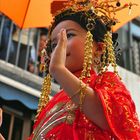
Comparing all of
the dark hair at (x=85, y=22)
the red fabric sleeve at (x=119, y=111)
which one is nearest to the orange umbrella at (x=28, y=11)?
the dark hair at (x=85, y=22)

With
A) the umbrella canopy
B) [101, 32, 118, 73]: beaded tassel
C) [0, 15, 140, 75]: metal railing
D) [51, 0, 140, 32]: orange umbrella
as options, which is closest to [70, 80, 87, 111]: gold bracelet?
[101, 32, 118, 73]: beaded tassel

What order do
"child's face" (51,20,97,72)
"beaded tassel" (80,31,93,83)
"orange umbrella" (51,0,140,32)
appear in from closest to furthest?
1. "beaded tassel" (80,31,93,83)
2. "child's face" (51,20,97,72)
3. "orange umbrella" (51,0,140,32)

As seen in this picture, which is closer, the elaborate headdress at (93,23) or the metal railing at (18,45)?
the elaborate headdress at (93,23)

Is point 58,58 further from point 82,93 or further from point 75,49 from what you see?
point 75,49

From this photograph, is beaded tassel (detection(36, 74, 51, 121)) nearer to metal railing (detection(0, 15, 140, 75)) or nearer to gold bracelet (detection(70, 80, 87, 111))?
gold bracelet (detection(70, 80, 87, 111))

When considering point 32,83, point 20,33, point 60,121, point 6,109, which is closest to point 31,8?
point 60,121

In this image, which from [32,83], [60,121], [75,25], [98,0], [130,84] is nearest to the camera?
[60,121]

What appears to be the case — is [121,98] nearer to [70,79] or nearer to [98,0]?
[70,79]

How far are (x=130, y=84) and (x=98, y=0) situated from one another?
12.8 ft

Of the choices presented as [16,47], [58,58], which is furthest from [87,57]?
[16,47]

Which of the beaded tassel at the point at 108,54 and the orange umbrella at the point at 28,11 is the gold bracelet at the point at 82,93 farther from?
the orange umbrella at the point at 28,11

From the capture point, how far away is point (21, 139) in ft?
17.6

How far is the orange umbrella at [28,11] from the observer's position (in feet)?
9.92

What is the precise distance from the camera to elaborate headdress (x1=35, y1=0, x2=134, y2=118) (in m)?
2.08
